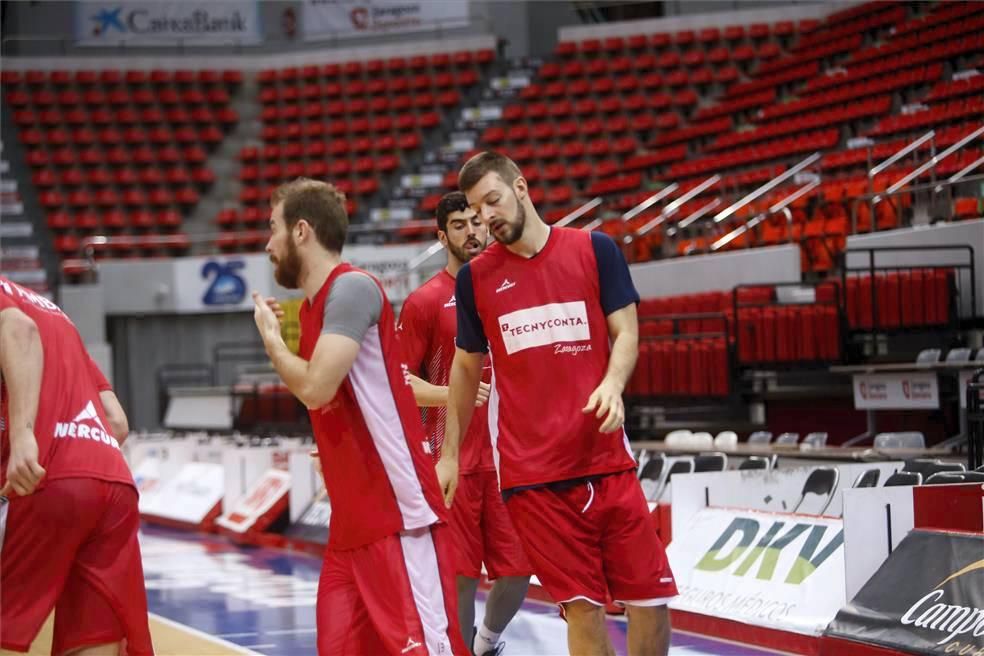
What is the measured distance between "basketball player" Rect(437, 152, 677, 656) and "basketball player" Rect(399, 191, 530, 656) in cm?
100

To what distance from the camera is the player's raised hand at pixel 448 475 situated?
15.3ft

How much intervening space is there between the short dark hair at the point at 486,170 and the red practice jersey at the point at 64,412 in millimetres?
1301

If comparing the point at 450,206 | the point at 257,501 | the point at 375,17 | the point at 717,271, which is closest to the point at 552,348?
the point at 450,206

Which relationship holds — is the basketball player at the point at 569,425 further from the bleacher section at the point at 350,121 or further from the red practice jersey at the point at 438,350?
the bleacher section at the point at 350,121

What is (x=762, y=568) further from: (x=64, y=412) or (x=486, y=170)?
(x=64, y=412)

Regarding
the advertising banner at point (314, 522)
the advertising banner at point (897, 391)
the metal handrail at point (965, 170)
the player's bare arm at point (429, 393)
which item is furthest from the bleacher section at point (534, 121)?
the player's bare arm at point (429, 393)

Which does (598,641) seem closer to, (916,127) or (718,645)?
(718,645)

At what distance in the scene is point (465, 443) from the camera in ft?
19.0

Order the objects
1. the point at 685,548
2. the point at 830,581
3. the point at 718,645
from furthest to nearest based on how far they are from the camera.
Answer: the point at 685,548, the point at 718,645, the point at 830,581

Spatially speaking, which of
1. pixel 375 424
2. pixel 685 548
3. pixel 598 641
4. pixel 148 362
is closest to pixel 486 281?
pixel 375 424

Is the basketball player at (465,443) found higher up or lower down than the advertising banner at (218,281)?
higher up

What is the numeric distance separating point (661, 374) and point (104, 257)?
14567 millimetres

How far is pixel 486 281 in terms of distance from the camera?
4.70 metres

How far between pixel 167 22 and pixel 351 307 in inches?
1110
